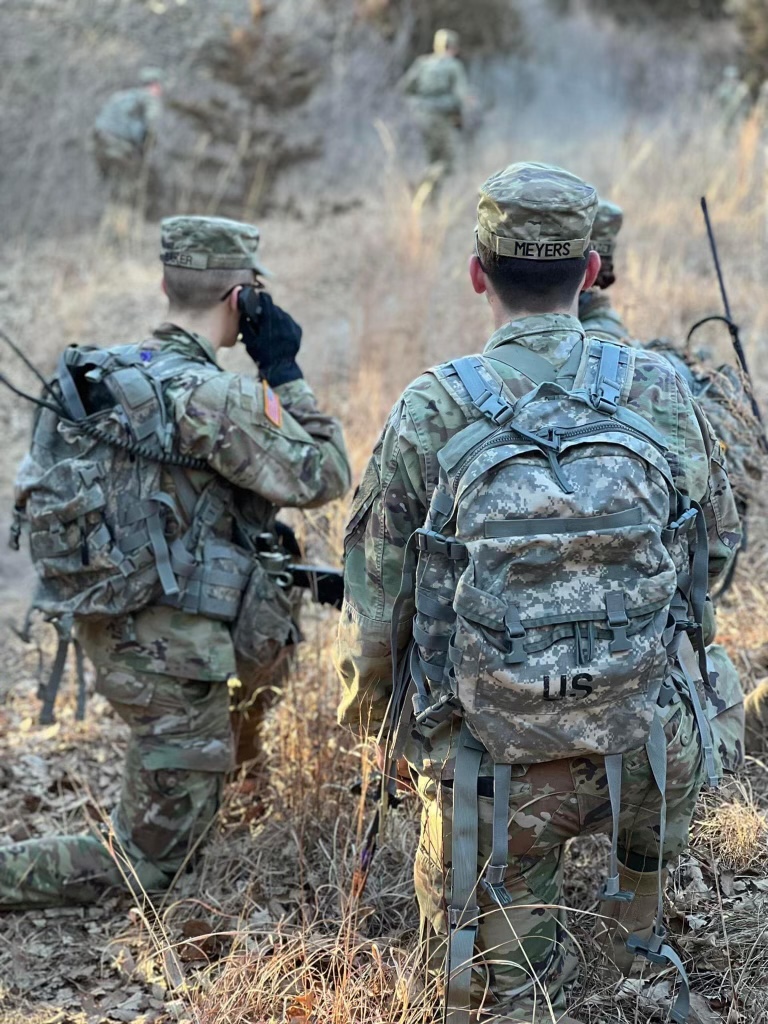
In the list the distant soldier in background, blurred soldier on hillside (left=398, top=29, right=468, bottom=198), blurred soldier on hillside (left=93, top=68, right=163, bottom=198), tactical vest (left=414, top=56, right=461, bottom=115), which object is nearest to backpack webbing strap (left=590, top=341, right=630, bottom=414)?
the distant soldier in background

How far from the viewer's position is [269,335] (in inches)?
122

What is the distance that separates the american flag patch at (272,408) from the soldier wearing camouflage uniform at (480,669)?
2.99ft

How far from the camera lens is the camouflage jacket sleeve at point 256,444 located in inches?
111

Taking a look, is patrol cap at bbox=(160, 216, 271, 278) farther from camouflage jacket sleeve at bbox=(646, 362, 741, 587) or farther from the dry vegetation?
camouflage jacket sleeve at bbox=(646, 362, 741, 587)

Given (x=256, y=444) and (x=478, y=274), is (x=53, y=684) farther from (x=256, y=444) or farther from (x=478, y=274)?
(x=478, y=274)

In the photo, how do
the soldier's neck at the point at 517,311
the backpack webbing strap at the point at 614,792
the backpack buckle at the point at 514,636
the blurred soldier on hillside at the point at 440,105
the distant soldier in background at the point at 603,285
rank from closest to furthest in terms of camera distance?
the backpack buckle at the point at 514,636, the backpack webbing strap at the point at 614,792, the soldier's neck at the point at 517,311, the distant soldier in background at the point at 603,285, the blurred soldier on hillside at the point at 440,105

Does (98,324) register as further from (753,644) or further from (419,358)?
(753,644)

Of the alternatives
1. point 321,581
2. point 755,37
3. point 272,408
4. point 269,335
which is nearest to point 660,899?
point 321,581

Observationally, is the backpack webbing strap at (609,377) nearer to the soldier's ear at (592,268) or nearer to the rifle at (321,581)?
the soldier's ear at (592,268)

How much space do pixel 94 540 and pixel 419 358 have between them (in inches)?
144

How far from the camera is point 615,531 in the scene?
69.2 inches

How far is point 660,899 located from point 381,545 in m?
0.88

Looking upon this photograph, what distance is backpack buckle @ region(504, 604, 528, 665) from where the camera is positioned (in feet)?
5.79

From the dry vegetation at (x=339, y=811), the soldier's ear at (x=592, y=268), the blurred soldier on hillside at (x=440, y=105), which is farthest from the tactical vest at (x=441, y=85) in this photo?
the soldier's ear at (x=592, y=268)
